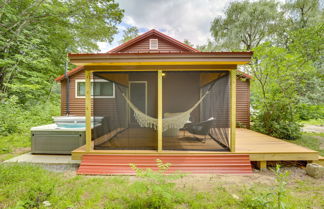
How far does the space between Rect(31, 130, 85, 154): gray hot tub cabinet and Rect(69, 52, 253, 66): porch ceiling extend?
5.33 feet

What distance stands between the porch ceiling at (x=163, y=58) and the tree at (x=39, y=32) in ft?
16.9

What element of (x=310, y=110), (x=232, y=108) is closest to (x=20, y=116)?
(x=232, y=108)

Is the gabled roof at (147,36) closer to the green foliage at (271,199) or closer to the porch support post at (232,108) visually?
the porch support post at (232,108)

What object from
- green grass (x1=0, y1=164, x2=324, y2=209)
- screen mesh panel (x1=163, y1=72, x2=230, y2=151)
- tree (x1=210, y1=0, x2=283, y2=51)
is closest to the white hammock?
screen mesh panel (x1=163, y1=72, x2=230, y2=151)

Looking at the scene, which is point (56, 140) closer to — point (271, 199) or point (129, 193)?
point (129, 193)

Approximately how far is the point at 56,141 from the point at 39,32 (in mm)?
7214

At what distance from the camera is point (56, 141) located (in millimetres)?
3305

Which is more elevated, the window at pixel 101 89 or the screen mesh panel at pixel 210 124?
the window at pixel 101 89

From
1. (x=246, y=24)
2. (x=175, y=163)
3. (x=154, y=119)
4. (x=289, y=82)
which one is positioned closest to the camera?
(x=175, y=163)

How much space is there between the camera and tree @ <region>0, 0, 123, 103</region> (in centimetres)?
623

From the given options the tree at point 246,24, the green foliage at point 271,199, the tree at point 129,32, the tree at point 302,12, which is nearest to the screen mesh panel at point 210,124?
the green foliage at point 271,199

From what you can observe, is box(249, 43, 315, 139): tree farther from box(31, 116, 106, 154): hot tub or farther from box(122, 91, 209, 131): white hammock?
box(31, 116, 106, 154): hot tub

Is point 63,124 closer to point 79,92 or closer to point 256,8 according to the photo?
point 79,92

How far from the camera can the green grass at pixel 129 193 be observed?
1657 mm
